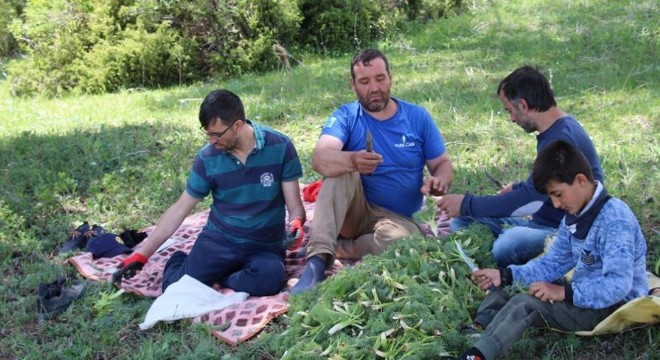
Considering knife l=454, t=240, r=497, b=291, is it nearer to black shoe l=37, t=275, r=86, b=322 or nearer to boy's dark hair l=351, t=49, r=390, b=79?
boy's dark hair l=351, t=49, r=390, b=79

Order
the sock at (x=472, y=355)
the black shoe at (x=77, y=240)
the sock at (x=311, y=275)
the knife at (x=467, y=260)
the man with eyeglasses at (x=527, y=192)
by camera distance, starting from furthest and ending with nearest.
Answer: the black shoe at (x=77, y=240) → the sock at (x=311, y=275) → the man with eyeglasses at (x=527, y=192) → the knife at (x=467, y=260) → the sock at (x=472, y=355)

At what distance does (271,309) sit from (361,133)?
1.33 metres

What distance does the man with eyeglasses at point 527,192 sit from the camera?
396 cm

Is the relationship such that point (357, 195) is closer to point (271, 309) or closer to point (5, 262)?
point (271, 309)

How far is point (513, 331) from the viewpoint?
322cm

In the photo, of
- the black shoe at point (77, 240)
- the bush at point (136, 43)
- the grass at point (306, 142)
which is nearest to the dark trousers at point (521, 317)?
the grass at point (306, 142)

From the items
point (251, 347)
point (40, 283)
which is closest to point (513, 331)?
point (251, 347)

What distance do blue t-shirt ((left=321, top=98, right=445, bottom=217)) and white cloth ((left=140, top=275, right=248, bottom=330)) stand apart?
44.9 inches

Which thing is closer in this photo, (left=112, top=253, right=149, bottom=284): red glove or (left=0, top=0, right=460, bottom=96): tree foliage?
(left=112, top=253, right=149, bottom=284): red glove

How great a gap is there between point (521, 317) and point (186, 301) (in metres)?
1.89

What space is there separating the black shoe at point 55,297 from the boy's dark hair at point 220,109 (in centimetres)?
134

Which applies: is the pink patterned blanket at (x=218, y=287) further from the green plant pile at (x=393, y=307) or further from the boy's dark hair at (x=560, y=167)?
the boy's dark hair at (x=560, y=167)

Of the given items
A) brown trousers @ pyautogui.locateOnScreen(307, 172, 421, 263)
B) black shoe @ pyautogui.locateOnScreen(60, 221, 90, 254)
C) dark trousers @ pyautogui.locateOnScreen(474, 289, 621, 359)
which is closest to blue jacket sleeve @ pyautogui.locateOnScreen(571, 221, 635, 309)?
dark trousers @ pyautogui.locateOnScreen(474, 289, 621, 359)

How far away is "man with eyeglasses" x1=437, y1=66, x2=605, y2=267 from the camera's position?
3.96 m
